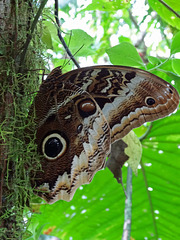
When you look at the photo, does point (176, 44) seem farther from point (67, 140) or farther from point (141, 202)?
point (141, 202)

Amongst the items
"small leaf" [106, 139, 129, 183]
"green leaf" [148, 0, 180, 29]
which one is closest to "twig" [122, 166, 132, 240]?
"small leaf" [106, 139, 129, 183]

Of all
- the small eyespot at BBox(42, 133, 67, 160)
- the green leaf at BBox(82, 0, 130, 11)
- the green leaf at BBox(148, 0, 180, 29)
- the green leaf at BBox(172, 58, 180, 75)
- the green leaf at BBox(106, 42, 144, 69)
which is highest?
the green leaf at BBox(82, 0, 130, 11)

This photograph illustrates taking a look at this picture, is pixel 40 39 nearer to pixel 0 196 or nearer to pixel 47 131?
pixel 47 131

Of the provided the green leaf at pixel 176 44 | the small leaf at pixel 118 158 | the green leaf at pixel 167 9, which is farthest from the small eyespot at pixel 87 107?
the green leaf at pixel 167 9

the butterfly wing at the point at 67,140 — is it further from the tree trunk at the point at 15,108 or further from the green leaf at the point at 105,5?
the green leaf at the point at 105,5

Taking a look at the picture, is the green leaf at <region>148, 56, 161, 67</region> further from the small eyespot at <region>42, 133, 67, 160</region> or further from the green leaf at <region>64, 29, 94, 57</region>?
the small eyespot at <region>42, 133, 67, 160</region>

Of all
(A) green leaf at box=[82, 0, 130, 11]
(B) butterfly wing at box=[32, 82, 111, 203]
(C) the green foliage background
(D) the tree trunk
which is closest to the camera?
(D) the tree trunk
